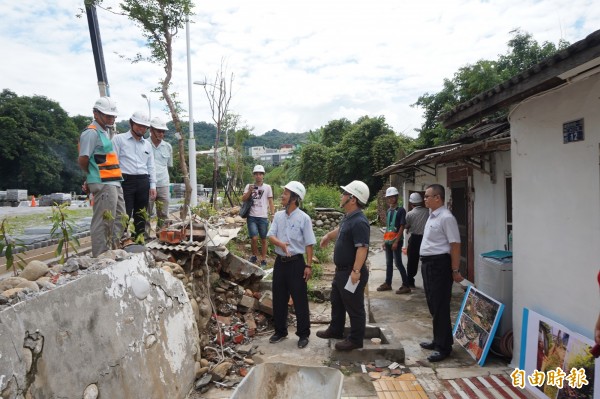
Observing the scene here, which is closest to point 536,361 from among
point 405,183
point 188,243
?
point 188,243

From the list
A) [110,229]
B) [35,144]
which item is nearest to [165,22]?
[110,229]

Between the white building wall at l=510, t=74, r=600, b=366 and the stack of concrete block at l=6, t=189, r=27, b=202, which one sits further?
the stack of concrete block at l=6, t=189, r=27, b=202

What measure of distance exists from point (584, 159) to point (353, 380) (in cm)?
281

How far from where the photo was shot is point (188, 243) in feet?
15.6

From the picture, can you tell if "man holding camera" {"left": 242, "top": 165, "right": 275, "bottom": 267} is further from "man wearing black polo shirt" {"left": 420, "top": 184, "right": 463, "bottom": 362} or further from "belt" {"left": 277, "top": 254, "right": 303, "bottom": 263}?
"man wearing black polo shirt" {"left": 420, "top": 184, "right": 463, "bottom": 362}

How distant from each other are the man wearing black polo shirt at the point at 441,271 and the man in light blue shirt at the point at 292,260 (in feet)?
4.35

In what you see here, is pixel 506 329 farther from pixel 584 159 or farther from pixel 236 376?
pixel 236 376

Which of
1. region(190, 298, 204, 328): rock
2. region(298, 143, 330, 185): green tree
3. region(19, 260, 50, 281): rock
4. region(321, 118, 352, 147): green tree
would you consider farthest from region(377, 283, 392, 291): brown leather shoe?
region(321, 118, 352, 147): green tree

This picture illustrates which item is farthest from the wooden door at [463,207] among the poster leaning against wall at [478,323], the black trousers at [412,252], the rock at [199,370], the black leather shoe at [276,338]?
the rock at [199,370]

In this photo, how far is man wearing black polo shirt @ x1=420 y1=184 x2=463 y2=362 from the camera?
416 centimetres

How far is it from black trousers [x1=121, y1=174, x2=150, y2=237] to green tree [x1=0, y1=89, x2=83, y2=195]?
30.6 meters

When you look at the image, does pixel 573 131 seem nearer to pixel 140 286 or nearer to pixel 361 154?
pixel 140 286

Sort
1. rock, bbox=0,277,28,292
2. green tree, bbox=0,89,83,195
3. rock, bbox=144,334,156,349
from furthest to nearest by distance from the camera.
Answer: green tree, bbox=0,89,83,195 < rock, bbox=144,334,156,349 < rock, bbox=0,277,28,292

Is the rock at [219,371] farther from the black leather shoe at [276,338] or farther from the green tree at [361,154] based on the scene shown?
the green tree at [361,154]
